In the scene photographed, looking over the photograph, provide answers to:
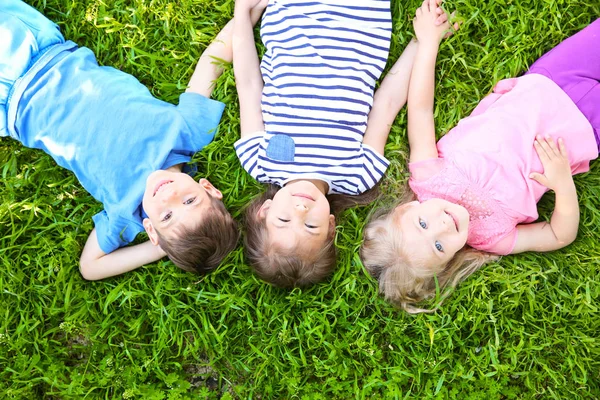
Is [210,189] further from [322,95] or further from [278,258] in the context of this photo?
[322,95]

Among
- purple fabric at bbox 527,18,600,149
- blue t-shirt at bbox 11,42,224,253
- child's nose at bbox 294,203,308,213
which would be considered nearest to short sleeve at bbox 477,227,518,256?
purple fabric at bbox 527,18,600,149

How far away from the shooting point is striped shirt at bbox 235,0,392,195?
2.88 m

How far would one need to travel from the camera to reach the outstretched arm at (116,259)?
10.0 ft

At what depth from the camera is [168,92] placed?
3273 mm

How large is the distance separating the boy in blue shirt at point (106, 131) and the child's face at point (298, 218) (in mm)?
356

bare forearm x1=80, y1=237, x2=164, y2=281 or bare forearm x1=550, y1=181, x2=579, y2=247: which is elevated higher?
bare forearm x1=550, y1=181, x2=579, y2=247

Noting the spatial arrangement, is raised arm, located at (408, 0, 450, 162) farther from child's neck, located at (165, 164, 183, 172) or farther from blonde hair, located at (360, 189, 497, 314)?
child's neck, located at (165, 164, 183, 172)

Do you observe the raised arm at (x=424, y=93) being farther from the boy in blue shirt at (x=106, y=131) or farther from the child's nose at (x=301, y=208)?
the boy in blue shirt at (x=106, y=131)

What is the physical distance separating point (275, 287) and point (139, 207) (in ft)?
3.04

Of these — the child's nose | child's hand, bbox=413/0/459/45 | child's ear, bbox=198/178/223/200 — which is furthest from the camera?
child's hand, bbox=413/0/459/45

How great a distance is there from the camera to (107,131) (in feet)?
9.77

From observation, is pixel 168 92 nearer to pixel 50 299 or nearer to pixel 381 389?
pixel 50 299

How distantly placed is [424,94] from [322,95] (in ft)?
2.04

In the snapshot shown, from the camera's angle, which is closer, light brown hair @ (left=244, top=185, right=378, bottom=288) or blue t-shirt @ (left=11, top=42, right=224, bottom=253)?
light brown hair @ (left=244, top=185, right=378, bottom=288)
